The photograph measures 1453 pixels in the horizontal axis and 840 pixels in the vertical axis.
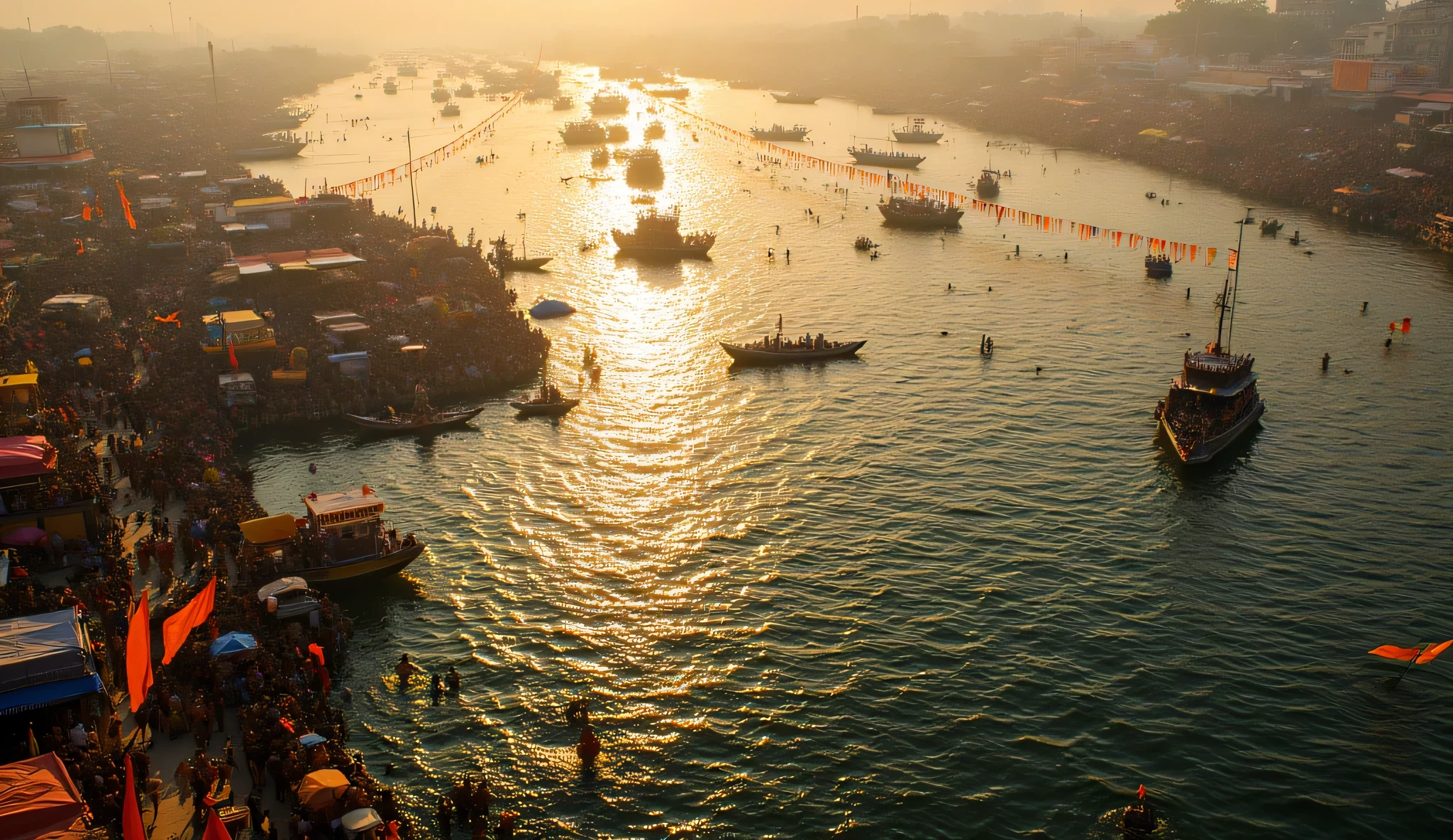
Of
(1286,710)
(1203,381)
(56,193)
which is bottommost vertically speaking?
(1286,710)

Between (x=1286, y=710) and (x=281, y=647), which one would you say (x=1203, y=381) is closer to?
(x=1286, y=710)

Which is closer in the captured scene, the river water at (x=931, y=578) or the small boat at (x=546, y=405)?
the river water at (x=931, y=578)

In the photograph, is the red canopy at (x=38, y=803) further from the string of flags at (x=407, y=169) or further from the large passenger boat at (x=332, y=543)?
the string of flags at (x=407, y=169)

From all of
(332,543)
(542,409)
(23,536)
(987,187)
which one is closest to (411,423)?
(542,409)

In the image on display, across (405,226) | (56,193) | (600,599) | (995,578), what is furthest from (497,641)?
(56,193)

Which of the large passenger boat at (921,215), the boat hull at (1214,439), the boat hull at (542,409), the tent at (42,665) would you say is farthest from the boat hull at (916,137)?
the tent at (42,665)

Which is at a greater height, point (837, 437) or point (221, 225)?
point (221, 225)

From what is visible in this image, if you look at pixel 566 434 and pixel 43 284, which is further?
pixel 43 284
